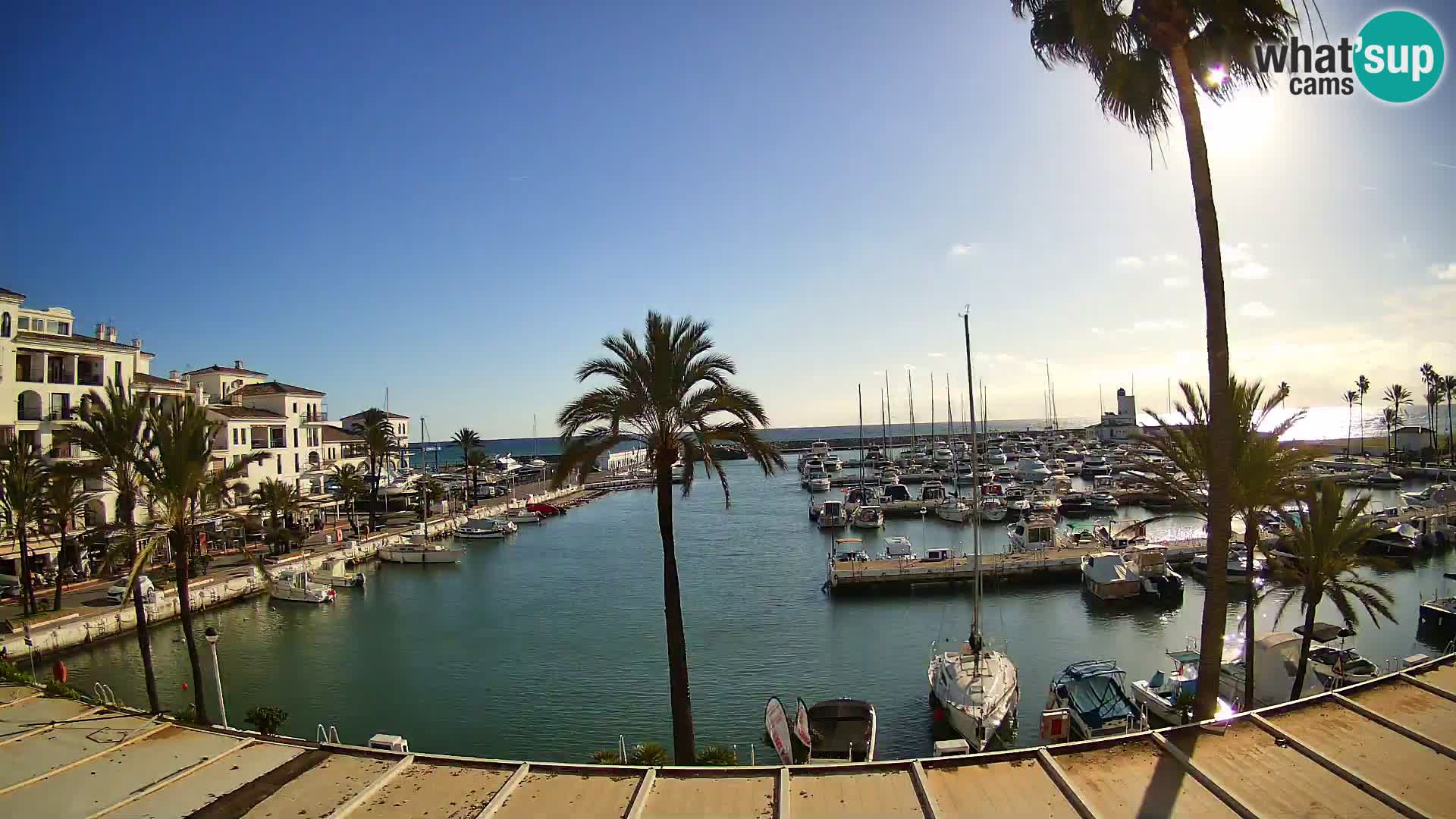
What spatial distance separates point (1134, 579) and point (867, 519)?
29410 millimetres

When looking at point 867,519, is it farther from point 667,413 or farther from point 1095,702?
point 667,413

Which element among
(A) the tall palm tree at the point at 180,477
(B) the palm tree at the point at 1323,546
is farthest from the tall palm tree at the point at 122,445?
(B) the palm tree at the point at 1323,546

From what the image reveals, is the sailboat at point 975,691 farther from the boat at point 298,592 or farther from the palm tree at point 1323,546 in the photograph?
the boat at point 298,592

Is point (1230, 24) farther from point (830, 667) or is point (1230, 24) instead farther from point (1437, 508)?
point (1437, 508)

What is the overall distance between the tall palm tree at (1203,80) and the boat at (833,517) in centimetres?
5387

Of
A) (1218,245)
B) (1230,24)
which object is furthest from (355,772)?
(1230,24)

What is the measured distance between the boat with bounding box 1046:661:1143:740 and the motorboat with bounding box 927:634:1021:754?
1.28 metres

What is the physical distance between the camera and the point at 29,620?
31188 mm

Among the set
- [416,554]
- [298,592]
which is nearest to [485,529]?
[416,554]

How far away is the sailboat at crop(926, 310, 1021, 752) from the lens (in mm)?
19719

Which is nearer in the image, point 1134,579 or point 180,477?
point 180,477

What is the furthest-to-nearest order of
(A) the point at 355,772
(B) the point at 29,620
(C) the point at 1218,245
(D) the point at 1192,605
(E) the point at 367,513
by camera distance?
1. (E) the point at 367,513
2. (D) the point at 1192,605
3. (B) the point at 29,620
4. (C) the point at 1218,245
5. (A) the point at 355,772

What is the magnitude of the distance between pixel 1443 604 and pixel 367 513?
76.6m

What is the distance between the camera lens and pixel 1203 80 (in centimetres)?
1087
